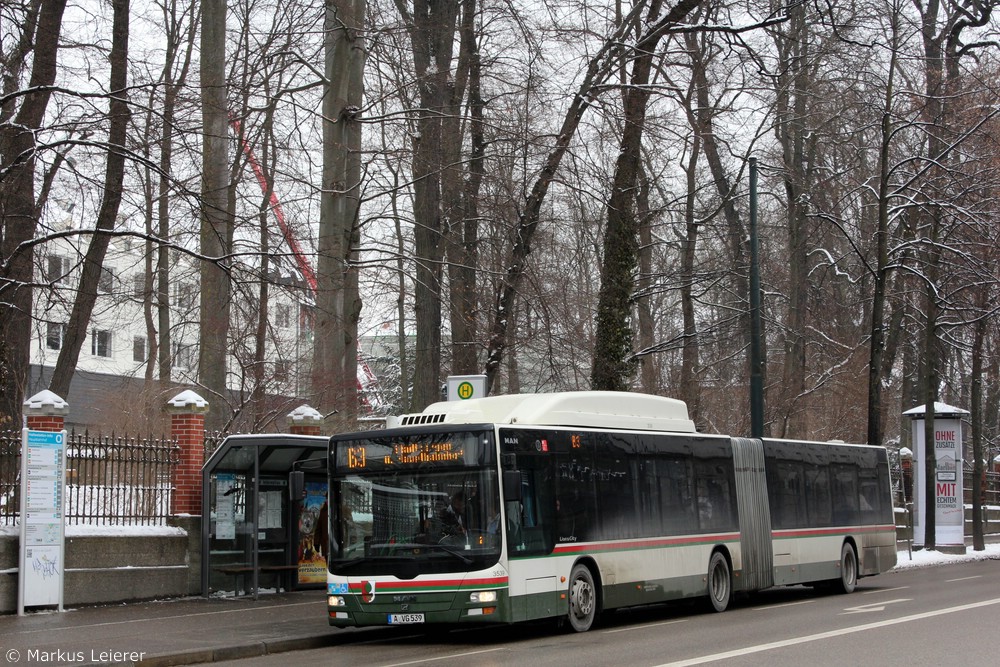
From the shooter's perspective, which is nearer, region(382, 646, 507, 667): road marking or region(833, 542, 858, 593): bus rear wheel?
region(382, 646, 507, 667): road marking

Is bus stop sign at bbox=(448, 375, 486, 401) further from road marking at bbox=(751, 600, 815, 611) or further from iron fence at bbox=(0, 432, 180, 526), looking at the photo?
road marking at bbox=(751, 600, 815, 611)

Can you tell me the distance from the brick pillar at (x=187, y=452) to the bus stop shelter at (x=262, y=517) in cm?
38

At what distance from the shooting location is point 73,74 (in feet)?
56.5

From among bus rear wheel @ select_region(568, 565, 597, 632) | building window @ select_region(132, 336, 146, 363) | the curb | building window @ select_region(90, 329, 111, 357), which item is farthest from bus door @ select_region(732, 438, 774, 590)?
building window @ select_region(90, 329, 111, 357)

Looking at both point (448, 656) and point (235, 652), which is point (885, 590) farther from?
point (235, 652)

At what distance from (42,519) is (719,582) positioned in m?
10.4

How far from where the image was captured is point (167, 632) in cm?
1439

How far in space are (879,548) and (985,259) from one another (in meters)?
11.6

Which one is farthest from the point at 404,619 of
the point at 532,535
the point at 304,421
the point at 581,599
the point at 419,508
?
the point at 304,421

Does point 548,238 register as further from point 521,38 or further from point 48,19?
point 48,19

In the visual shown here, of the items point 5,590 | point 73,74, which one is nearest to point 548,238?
point 73,74

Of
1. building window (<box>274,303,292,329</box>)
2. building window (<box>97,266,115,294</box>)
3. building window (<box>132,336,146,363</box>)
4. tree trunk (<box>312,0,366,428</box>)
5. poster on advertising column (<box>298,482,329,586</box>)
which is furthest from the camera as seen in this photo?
building window (<box>132,336,146,363</box>)

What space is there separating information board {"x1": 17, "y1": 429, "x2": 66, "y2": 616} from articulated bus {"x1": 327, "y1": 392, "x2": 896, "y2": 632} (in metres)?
4.10

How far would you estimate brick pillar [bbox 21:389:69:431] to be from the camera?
1716 centimetres
